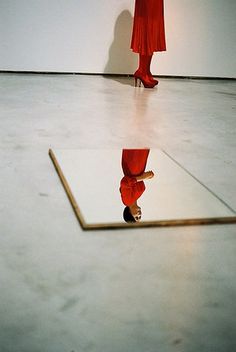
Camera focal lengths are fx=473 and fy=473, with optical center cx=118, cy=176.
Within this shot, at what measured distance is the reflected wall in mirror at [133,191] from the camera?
1771 mm

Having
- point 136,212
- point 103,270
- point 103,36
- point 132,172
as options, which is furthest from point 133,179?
point 103,36

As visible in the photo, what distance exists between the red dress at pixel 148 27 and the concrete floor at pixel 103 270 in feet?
5.84

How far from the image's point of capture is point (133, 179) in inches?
83.9

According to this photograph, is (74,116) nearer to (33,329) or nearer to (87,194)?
(87,194)

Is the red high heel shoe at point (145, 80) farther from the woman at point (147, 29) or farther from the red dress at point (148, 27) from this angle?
the red dress at point (148, 27)

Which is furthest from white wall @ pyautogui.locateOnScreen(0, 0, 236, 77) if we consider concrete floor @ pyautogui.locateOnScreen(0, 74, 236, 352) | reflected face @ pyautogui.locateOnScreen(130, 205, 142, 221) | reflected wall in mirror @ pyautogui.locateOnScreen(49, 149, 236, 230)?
reflected face @ pyautogui.locateOnScreen(130, 205, 142, 221)

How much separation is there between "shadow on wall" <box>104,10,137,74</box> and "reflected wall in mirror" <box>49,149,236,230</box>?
274 cm

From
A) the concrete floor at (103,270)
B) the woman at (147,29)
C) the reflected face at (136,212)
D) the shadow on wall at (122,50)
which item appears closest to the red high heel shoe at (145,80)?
the woman at (147,29)

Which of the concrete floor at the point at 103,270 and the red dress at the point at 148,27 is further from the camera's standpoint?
the red dress at the point at 148,27

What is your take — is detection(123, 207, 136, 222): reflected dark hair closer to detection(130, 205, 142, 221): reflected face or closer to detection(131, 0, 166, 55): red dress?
detection(130, 205, 142, 221): reflected face

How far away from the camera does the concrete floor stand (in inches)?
45.1

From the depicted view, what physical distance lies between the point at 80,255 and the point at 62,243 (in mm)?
96

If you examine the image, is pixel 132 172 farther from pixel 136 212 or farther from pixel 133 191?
pixel 136 212

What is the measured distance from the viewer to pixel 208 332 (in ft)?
3.88
